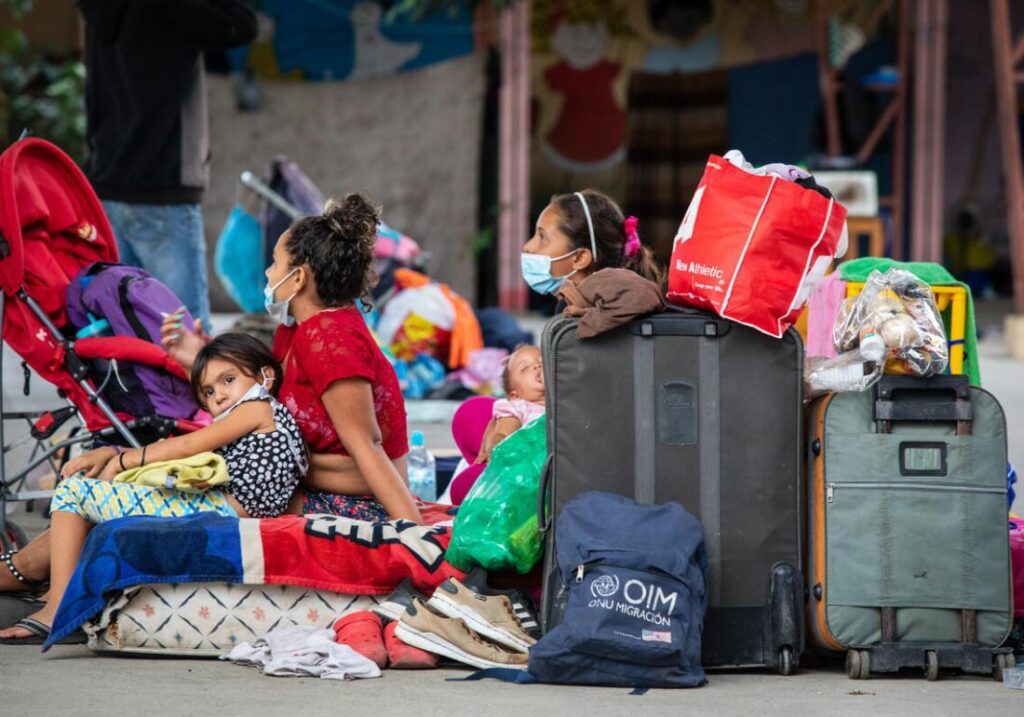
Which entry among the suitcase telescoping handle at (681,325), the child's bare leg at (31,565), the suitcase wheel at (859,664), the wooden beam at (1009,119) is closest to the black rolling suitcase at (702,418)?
the suitcase telescoping handle at (681,325)

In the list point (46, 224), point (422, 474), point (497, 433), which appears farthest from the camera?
point (422, 474)

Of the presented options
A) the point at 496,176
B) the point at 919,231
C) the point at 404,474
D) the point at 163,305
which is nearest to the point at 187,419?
the point at 163,305

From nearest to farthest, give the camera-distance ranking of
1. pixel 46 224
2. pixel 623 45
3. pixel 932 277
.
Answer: pixel 932 277 < pixel 46 224 < pixel 623 45

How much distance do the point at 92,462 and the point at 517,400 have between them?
1359mm

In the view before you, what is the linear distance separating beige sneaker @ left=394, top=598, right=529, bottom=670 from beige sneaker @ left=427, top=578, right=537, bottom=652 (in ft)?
0.07

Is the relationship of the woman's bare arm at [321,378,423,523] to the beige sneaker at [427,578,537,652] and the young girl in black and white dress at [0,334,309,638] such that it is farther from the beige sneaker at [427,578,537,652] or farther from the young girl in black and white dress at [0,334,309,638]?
the beige sneaker at [427,578,537,652]

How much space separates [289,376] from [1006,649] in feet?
6.62

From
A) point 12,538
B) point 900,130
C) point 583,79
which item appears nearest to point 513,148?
point 583,79

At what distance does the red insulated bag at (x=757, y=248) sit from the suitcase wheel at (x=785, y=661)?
759 mm

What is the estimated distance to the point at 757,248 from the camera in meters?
3.60

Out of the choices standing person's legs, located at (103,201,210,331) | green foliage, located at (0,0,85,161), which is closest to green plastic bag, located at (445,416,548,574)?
standing person's legs, located at (103,201,210,331)

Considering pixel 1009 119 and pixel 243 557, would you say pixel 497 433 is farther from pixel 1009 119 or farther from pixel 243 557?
pixel 1009 119

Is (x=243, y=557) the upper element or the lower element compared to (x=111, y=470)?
lower

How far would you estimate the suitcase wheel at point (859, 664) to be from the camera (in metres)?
3.58
